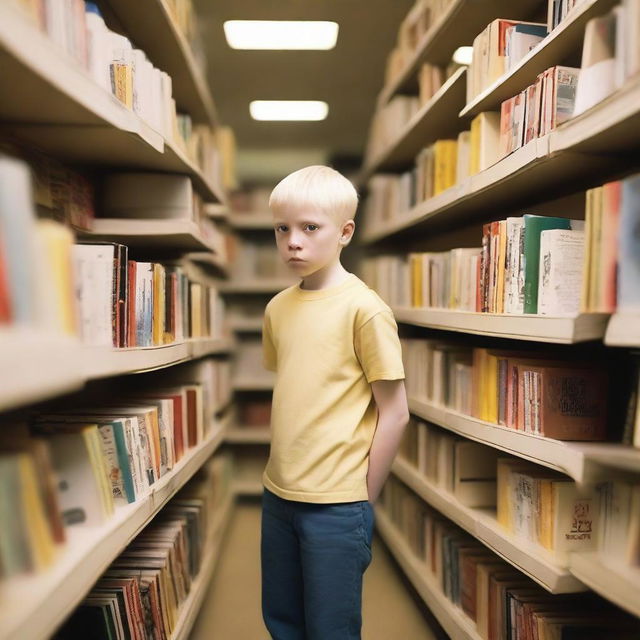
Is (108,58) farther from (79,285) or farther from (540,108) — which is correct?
(540,108)

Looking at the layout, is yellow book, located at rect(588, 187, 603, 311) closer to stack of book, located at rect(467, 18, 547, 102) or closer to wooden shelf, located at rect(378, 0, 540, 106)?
stack of book, located at rect(467, 18, 547, 102)

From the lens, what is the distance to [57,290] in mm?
898

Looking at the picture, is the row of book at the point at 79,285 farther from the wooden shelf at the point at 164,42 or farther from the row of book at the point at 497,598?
the row of book at the point at 497,598

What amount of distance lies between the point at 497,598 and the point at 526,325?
2.82ft

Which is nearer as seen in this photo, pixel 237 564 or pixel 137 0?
pixel 137 0

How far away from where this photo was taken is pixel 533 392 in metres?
1.47

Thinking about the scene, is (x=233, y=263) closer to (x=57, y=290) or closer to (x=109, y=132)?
(x=109, y=132)

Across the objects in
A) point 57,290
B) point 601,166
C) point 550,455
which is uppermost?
point 601,166

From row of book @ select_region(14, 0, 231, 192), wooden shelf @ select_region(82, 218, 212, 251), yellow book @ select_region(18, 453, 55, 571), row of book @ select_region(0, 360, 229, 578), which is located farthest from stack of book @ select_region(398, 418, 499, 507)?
row of book @ select_region(14, 0, 231, 192)

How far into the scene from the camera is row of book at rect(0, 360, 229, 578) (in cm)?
89

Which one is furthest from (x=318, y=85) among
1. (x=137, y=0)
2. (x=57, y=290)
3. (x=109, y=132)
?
(x=57, y=290)

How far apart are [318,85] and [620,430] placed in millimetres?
2976

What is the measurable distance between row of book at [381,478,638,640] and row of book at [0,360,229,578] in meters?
1.06

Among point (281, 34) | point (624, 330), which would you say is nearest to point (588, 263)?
point (624, 330)
